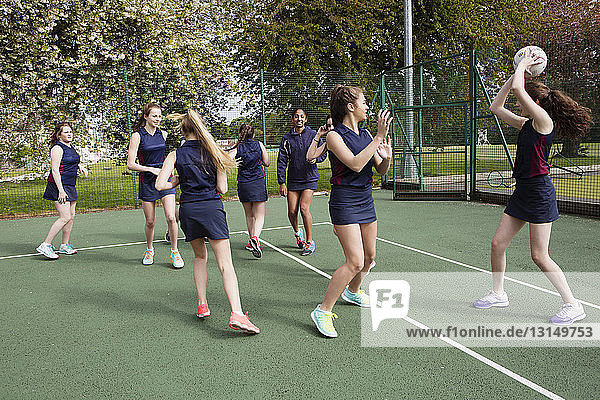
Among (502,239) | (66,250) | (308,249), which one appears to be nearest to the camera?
(502,239)

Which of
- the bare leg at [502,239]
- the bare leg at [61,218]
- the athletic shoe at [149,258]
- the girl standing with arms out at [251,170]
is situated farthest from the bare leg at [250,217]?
the bare leg at [502,239]

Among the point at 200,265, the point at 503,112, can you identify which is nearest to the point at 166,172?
the point at 200,265

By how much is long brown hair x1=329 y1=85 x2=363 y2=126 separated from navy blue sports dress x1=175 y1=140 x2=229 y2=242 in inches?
38.9

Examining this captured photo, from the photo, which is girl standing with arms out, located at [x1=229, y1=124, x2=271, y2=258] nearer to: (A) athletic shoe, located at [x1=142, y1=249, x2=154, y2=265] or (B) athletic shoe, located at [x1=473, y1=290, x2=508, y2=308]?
(A) athletic shoe, located at [x1=142, y1=249, x2=154, y2=265]

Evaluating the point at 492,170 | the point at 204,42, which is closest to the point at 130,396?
the point at 492,170

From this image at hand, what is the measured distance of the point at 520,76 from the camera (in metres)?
3.51

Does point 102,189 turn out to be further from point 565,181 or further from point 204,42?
point 565,181

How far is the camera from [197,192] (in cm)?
374

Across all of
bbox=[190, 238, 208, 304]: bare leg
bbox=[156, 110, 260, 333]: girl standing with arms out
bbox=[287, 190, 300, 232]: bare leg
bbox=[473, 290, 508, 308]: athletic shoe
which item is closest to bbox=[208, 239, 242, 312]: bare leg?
bbox=[156, 110, 260, 333]: girl standing with arms out

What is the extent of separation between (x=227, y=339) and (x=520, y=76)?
2.80m

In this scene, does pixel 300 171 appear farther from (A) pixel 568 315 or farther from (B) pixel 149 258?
(A) pixel 568 315

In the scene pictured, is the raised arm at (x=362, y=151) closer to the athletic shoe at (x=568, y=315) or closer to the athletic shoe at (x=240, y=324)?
the athletic shoe at (x=240, y=324)

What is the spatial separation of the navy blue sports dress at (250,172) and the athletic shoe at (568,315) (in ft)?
12.1

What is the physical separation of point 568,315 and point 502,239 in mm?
706
